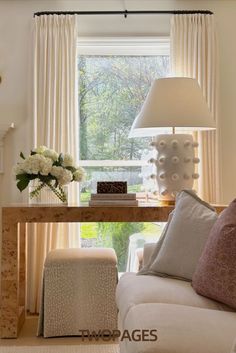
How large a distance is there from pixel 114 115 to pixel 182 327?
2.51m

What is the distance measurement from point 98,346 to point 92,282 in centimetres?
39

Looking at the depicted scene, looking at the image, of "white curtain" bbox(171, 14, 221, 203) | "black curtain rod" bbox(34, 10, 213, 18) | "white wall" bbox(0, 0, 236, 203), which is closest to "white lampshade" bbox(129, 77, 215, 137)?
"white curtain" bbox(171, 14, 221, 203)

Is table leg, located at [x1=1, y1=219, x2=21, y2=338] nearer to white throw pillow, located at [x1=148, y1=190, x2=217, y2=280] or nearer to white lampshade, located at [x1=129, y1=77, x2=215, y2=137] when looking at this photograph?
white throw pillow, located at [x1=148, y1=190, x2=217, y2=280]

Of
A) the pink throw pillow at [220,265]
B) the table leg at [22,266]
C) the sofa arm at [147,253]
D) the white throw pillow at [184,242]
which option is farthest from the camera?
the table leg at [22,266]

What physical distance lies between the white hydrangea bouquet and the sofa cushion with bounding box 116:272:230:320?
1.05 meters

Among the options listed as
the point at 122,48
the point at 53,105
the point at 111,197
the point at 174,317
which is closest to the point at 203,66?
the point at 122,48

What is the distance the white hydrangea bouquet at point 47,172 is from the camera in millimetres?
3020

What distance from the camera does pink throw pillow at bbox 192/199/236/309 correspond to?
1.86m

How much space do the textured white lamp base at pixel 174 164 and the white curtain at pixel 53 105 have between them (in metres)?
0.78

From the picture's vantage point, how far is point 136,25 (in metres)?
3.74

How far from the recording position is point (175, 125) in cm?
304

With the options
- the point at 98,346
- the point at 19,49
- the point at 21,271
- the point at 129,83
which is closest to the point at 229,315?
the point at 98,346

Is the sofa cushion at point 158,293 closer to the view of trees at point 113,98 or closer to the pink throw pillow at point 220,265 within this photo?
the pink throw pillow at point 220,265

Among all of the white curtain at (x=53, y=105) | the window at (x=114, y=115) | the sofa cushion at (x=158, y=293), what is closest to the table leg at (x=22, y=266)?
the white curtain at (x=53, y=105)
